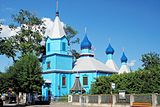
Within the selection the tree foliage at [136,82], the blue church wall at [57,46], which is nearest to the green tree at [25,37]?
the blue church wall at [57,46]

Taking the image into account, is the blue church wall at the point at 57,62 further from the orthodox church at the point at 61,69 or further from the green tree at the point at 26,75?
the green tree at the point at 26,75

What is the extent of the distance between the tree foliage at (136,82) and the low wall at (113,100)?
8.19 feet

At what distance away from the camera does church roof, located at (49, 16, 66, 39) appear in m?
59.9

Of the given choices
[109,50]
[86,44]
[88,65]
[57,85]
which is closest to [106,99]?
[57,85]

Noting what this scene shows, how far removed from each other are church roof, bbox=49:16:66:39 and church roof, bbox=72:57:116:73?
672 centimetres

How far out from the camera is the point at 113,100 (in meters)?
38.6

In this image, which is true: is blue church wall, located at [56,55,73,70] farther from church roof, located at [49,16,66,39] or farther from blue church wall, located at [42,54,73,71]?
church roof, located at [49,16,66,39]

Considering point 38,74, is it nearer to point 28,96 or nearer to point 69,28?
point 28,96

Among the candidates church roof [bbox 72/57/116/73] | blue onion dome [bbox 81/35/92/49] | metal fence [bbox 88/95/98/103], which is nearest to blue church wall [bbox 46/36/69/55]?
church roof [bbox 72/57/116/73]

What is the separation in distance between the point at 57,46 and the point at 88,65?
680 centimetres

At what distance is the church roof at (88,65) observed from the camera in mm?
60375

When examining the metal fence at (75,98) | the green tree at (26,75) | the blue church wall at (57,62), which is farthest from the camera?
the blue church wall at (57,62)

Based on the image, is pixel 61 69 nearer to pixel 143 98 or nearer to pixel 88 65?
pixel 88 65

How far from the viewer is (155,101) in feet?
106
